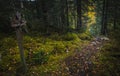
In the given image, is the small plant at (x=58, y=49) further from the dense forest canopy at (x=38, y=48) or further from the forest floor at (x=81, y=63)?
the forest floor at (x=81, y=63)

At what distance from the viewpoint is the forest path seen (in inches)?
368

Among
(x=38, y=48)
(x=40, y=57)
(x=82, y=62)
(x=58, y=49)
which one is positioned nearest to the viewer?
(x=40, y=57)

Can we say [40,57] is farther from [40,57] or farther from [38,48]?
[38,48]

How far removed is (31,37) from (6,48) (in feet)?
9.35

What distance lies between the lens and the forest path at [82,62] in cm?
934

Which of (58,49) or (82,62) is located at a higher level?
(58,49)

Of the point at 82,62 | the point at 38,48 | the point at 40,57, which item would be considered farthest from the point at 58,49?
the point at 82,62

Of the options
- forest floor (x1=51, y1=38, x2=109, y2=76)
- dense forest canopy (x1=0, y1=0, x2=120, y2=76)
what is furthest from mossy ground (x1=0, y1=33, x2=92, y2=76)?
forest floor (x1=51, y1=38, x2=109, y2=76)

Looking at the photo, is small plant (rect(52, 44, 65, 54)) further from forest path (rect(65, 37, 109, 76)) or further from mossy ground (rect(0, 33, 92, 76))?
forest path (rect(65, 37, 109, 76))

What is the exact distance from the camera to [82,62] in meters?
10.3

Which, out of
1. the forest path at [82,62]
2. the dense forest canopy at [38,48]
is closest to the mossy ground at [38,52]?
the dense forest canopy at [38,48]

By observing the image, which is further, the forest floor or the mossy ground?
the mossy ground

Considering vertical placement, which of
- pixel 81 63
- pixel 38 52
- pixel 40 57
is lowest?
pixel 81 63

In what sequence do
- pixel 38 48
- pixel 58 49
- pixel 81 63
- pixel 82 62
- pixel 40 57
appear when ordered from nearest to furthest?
1. pixel 40 57
2. pixel 81 63
3. pixel 82 62
4. pixel 38 48
5. pixel 58 49
